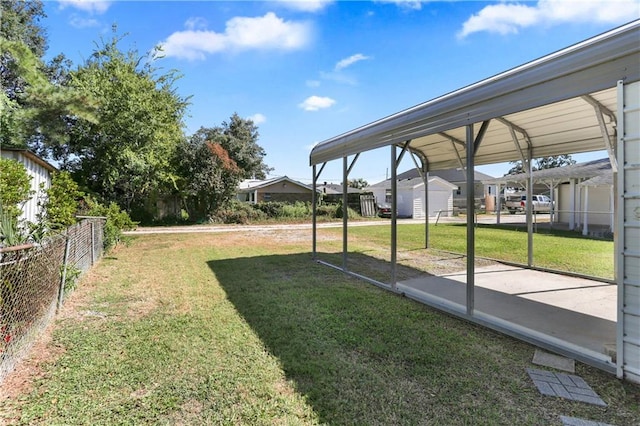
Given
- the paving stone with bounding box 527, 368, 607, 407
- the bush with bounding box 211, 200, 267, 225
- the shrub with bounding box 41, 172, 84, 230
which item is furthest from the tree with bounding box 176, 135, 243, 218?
the paving stone with bounding box 527, 368, 607, 407

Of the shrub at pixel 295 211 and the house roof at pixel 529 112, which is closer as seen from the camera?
the house roof at pixel 529 112

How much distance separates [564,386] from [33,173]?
11954mm

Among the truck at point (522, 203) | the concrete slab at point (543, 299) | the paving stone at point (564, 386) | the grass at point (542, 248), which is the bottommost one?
the paving stone at point (564, 386)

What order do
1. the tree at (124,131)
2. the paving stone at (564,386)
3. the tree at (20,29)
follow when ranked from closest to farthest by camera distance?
1. the paving stone at (564,386)
2. the tree at (20,29)
3. the tree at (124,131)

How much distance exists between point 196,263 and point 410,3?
24.4ft

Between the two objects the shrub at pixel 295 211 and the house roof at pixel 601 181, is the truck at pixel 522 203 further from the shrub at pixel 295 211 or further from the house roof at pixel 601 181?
the shrub at pixel 295 211

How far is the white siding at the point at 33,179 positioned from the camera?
8148 mm

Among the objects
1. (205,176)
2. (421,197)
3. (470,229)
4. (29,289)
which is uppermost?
(205,176)

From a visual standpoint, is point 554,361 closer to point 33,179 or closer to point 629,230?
point 629,230

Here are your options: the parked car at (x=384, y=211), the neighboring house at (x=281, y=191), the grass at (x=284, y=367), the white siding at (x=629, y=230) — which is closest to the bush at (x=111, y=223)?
the grass at (x=284, y=367)

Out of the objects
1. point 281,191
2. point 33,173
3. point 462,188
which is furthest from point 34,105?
point 462,188

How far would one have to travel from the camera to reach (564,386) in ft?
8.66

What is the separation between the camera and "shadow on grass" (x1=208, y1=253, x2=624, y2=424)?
2352mm

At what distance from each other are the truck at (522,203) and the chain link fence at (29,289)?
27.3m
